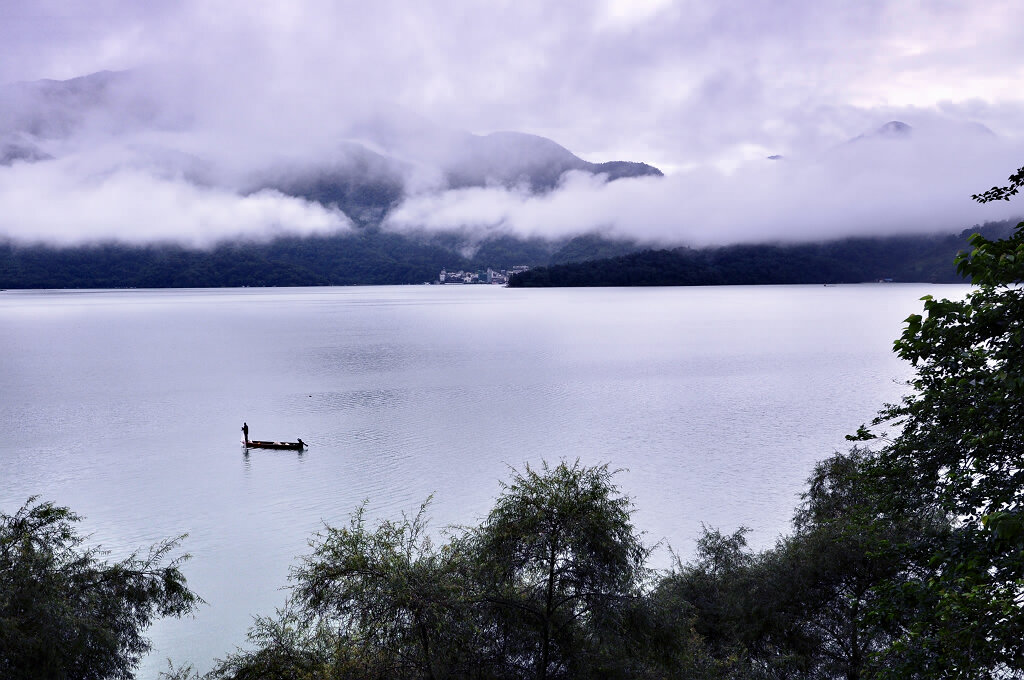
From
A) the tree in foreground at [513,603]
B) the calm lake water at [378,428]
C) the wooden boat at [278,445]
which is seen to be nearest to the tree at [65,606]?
the tree in foreground at [513,603]

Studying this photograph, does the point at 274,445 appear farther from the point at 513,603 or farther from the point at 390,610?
the point at 513,603

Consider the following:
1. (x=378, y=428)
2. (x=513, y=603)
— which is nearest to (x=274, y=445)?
(x=378, y=428)

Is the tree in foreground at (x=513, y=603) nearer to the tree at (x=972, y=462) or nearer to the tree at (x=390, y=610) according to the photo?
the tree at (x=390, y=610)

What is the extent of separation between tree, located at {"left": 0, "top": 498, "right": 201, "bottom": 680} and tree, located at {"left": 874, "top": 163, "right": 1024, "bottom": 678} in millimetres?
15342

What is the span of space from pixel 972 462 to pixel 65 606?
17196mm

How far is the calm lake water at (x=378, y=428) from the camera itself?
34.1 m

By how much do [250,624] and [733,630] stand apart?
16.7 metres

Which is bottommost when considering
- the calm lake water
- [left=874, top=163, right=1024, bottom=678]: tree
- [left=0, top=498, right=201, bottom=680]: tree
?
the calm lake water

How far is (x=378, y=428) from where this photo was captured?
177 ft

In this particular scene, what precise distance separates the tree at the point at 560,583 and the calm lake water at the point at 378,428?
1290cm

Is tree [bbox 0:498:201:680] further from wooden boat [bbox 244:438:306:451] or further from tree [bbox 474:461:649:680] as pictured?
wooden boat [bbox 244:438:306:451]

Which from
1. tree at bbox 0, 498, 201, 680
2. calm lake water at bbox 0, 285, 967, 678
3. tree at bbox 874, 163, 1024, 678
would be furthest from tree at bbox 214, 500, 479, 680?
calm lake water at bbox 0, 285, 967, 678

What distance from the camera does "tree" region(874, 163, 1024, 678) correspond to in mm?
8773

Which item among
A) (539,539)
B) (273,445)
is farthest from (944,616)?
(273,445)
